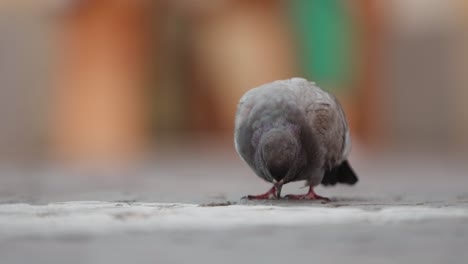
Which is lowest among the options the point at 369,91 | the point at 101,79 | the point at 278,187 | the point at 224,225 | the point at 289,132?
the point at 224,225

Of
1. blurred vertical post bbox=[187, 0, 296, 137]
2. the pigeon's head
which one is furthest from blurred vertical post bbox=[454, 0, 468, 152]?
the pigeon's head

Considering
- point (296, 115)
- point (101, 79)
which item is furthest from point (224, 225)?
point (101, 79)

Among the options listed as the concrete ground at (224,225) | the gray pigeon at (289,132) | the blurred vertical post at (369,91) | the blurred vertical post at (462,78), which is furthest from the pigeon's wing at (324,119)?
the blurred vertical post at (369,91)

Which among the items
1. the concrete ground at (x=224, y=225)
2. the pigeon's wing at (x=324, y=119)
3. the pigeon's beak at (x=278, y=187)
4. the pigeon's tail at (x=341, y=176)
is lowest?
the concrete ground at (x=224, y=225)

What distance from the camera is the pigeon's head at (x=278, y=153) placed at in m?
3.87

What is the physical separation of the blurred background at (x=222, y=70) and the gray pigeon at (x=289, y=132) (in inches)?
266

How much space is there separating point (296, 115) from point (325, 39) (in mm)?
7803

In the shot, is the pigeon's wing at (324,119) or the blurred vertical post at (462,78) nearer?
the pigeon's wing at (324,119)

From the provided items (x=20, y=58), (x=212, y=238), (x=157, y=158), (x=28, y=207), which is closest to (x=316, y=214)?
(x=212, y=238)

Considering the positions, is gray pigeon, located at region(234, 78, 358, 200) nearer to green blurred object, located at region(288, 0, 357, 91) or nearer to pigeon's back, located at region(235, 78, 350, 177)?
pigeon's back, located at region(235, 78, 350, 177)

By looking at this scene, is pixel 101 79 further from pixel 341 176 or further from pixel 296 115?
pixel 296 115

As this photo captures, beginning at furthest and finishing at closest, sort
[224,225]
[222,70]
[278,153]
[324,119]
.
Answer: [222,70], [324,119], [278,153], [224,225]

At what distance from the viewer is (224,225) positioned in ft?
10.0

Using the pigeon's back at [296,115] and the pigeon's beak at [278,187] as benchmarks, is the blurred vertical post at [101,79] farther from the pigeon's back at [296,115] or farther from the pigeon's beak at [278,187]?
the pigeon's beak at [278,187]
